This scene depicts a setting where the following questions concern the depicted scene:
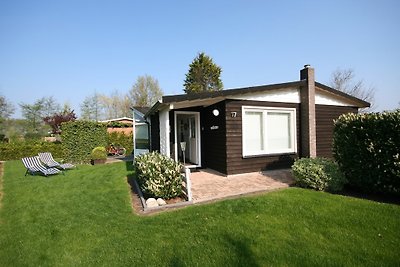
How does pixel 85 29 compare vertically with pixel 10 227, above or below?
above

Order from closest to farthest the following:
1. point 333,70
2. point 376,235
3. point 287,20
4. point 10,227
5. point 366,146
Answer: point 376,235, point 10,227, point 366,146, point 287,20, point 333,70

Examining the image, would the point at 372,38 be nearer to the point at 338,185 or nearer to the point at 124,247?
the point at 338,185

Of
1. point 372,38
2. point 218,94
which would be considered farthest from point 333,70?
point 218,94

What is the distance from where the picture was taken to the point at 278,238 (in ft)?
12.6

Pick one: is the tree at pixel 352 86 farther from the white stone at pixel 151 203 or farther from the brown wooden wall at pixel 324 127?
the white stone at pixel 151 203

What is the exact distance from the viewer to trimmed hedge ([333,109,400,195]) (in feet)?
17.4

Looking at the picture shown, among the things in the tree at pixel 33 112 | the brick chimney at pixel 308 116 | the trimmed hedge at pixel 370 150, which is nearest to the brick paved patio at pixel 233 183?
the brick chimney at pixel 308 116

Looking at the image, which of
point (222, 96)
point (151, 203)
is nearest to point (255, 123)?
point (222, 96)

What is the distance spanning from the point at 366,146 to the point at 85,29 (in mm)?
13600

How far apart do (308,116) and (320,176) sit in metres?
4.24

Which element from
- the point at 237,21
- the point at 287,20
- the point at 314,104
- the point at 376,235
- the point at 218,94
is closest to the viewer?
the point at 376,235

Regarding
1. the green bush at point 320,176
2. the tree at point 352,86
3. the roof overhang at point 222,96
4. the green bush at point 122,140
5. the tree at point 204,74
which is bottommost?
the green bush at point 320,176

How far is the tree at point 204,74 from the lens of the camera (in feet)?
118

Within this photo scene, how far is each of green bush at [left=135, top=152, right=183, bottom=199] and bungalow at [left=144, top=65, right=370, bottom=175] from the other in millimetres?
2138
